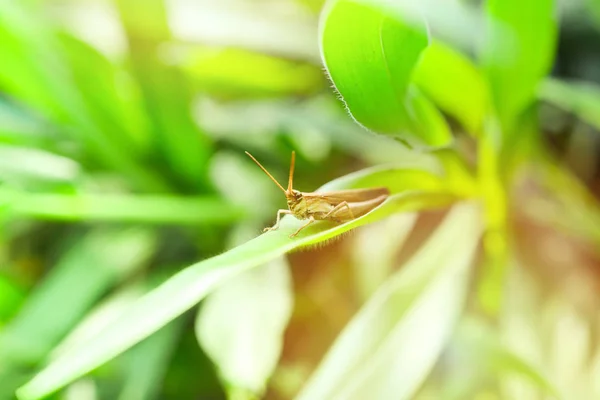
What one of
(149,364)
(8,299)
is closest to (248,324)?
(149,364)

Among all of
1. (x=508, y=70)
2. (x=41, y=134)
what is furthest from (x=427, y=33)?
(x=41, y=134)

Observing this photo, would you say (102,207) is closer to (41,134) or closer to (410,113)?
(41,134)

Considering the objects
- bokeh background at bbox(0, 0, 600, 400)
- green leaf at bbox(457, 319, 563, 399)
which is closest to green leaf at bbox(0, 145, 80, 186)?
bokeh background at bbox(0, 0, 600, 400)

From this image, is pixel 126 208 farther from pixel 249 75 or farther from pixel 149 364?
pixel 249 75

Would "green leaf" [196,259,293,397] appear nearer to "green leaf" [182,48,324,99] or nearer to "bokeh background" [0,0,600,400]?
"bokeh background" [0,0,600,400]

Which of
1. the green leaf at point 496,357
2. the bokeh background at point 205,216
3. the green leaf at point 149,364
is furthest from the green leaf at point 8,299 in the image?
the green leaf at point 496,357
